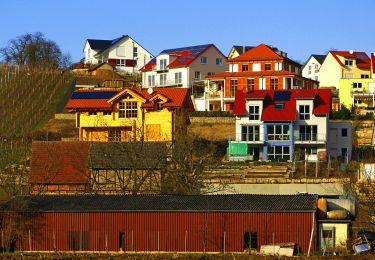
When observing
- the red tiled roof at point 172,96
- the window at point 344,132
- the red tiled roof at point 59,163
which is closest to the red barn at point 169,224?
the red tiled roof at point 59,163

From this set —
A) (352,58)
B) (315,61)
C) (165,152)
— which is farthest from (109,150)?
(315,61)

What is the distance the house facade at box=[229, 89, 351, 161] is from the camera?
194ft

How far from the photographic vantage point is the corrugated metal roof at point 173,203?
120 ft

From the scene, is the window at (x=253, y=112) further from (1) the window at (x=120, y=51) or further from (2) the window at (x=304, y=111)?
(1) the window at (x=120, y=51)

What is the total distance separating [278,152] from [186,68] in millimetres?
23200

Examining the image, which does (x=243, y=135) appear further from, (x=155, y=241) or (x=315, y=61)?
(x=315, y=61)

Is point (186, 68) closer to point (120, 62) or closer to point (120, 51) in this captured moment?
point (120, 62)

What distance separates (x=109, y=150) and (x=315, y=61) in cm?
4935

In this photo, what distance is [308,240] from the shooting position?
118 ft

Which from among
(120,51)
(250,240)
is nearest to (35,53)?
(120,51)

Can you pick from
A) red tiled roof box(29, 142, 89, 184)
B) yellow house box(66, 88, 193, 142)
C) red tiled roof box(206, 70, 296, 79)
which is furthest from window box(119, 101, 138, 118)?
red tiled roof box(206, 70, 296, 79)

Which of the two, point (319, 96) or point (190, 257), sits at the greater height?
point (319, 96)

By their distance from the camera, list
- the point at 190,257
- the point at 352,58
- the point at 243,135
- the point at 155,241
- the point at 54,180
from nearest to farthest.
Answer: the point at 190,257, the point at 155,241, the point at 54,180, the point at 243,135, the point at 352,58

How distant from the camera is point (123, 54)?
10088 cm
